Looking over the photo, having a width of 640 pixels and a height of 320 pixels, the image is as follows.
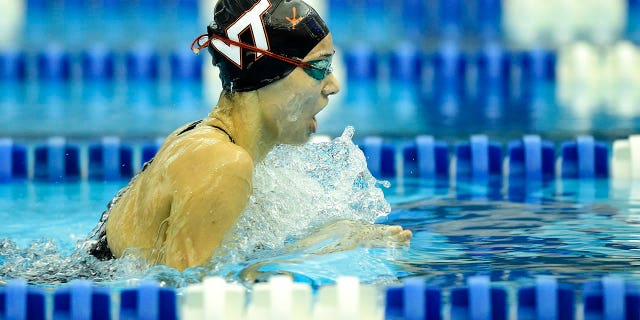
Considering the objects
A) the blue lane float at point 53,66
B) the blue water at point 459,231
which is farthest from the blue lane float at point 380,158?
the blue lane float at point 53,66

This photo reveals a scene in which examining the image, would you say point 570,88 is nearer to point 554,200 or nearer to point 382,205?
point 554,200

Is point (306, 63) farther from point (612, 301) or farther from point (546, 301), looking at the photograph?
point (612, 301)

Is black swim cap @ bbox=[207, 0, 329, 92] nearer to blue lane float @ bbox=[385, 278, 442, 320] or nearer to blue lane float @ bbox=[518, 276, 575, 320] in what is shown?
blue lane float @ bbox=[385, 278, 442, 320]

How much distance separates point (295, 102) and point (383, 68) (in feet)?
15.7

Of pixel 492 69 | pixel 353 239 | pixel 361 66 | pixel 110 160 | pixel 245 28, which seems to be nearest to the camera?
pixel 245 28

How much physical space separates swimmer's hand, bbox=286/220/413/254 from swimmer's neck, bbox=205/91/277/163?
0.37 m

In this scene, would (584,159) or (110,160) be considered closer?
(584,159)

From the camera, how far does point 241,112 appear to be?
303cm

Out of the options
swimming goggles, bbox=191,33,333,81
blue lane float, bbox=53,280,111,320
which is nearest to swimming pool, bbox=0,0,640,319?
blue lane float, bbox=53,280,111,320

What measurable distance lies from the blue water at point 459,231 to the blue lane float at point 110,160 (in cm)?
13

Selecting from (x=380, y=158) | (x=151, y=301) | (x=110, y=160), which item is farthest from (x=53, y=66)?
(x=151, y=301)

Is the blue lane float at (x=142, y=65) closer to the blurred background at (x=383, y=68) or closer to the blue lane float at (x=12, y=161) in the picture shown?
the blurred background at (x=383, y=68)

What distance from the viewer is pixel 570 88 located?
738 cm

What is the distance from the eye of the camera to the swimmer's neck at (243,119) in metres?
3.02
